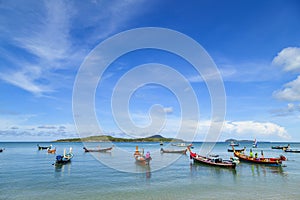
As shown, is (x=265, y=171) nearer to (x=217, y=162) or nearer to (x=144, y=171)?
(x=217, y=162)

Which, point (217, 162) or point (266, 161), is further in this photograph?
point (266, 161)

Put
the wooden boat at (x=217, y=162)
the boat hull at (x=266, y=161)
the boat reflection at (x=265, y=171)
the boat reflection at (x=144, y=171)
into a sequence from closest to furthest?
1. the boat reflection at (x=144, y=171)
2. the boat reflection at (x=265, y=171)
3. the wooden boat at (x=217, y=162)
4. the boat hull at (x=266, y=161)

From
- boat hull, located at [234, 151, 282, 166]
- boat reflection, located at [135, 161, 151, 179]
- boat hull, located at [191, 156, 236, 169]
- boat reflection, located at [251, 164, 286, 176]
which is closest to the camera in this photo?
boat reflection, located at [135, 161, 151, 179]

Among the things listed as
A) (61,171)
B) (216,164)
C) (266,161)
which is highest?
(266,161)

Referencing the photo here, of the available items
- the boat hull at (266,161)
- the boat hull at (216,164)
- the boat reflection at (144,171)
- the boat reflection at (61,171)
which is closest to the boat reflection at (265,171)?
the boat hull at (266,161)

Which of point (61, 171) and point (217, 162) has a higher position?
point (217, 162)

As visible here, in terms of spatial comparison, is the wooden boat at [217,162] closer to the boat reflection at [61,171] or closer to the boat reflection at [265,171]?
the boat reflection at [265,171]

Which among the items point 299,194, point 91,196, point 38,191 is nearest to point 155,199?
point 91,196

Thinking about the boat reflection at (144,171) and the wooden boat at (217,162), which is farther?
the wooden boat at (217,162)

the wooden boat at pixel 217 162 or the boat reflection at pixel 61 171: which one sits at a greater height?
the wooden boat at pixel 217 162

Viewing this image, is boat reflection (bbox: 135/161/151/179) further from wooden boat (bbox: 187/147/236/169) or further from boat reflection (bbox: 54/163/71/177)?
wooden boat (bbox: 187/147/236/169)

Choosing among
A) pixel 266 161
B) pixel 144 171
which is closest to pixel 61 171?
pixel 144 171

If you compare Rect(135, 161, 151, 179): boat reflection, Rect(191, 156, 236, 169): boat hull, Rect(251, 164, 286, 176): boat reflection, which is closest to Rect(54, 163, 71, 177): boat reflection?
Rect(135, 161, 151, 179): boat reflection

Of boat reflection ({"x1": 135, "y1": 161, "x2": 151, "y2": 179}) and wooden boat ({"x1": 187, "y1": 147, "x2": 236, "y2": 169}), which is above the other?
wooden boat ({"x1": 187, "y1": 147, "x2": 236, "y2": 169})
